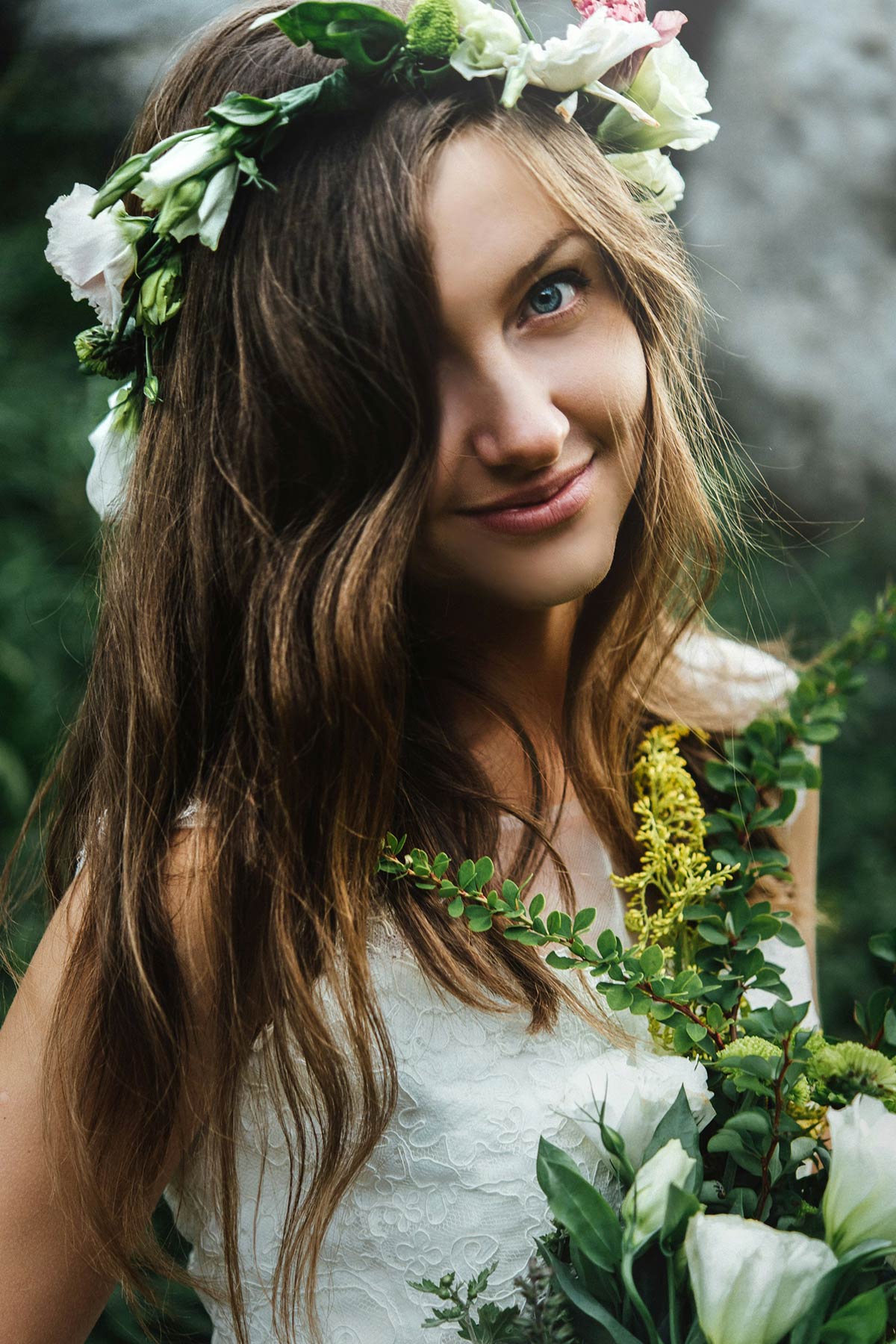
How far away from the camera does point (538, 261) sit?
0.91m

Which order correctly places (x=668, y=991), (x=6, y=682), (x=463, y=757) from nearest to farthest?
(x=668, y=991) → (x=463, y=757) → (x=6, y=682)

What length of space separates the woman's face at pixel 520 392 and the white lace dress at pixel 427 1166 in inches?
13.5

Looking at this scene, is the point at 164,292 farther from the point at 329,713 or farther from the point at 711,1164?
the point at 711,1164

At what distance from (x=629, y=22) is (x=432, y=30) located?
8.4 inches

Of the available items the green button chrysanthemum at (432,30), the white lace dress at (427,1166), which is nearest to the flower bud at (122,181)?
the green button chrysanthemum at (432,30)

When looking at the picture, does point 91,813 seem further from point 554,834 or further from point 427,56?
point 427,56

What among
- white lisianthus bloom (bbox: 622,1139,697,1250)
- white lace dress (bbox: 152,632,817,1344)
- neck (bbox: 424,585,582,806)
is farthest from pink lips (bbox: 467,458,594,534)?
white lisianthus bloom (bbox: 622,1139,697,1250)

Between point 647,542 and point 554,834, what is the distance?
0.30 m

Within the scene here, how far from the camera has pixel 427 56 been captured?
904 mm

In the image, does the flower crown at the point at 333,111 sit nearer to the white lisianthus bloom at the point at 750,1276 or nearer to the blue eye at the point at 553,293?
the blue eye at the point at 553,293

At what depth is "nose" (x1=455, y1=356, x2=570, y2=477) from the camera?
2.93 ft

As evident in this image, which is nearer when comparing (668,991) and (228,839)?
(668,991)

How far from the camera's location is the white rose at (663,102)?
1.03m

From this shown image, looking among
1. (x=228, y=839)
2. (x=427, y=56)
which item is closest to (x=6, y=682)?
(x=228, y=839)
